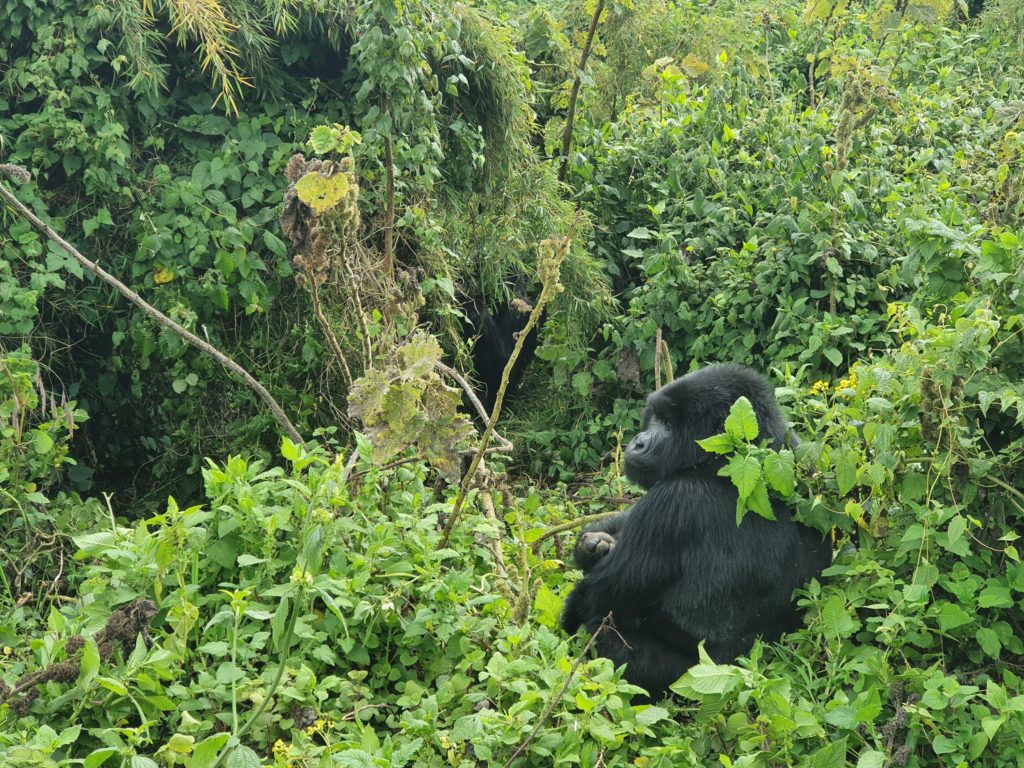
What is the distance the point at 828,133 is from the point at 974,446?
3.38 metres

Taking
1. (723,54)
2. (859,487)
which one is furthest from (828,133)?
(859,487)

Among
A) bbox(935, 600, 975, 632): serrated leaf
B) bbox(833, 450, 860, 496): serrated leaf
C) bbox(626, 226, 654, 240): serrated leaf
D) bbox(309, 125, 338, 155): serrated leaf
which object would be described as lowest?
bbox(935, 600, 975, 632): serrated leaf

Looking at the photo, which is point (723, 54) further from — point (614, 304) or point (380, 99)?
point (380, 99)

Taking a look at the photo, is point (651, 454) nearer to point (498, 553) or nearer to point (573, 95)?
point (498, 553)

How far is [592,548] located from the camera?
3682 millimetres

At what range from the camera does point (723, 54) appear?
272 inches

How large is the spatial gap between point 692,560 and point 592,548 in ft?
1.62

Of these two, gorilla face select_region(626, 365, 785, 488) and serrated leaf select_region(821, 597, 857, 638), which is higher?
gorilla face select_region(626, 365, 785, 488)

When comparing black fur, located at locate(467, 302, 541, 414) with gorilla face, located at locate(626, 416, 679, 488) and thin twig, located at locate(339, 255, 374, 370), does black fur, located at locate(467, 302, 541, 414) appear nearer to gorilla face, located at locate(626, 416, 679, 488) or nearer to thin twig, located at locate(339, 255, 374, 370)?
thin twig, located at locate(339, 255, 374, 370)

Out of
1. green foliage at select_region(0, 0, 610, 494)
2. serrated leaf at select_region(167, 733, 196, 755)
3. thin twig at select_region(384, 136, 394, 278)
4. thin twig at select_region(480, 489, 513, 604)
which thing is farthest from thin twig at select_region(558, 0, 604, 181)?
serrated leaf at select_region(167, 733, 196, 755)

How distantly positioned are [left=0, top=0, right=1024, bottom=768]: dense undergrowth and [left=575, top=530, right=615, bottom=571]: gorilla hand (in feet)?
0.63

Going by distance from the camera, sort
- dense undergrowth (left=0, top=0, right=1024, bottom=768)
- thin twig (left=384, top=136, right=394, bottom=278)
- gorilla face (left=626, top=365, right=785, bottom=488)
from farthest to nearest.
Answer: thin twig (left=384, top=136, right=394, bottom=278)
gorilla face (left=626, top=365, right=785, bottom=488)
dense undergrowth (left=0, top=0, right=1024, bottom=768)

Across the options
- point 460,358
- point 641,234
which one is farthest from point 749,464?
point 641,234

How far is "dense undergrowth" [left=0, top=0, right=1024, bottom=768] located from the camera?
8.87 ft
